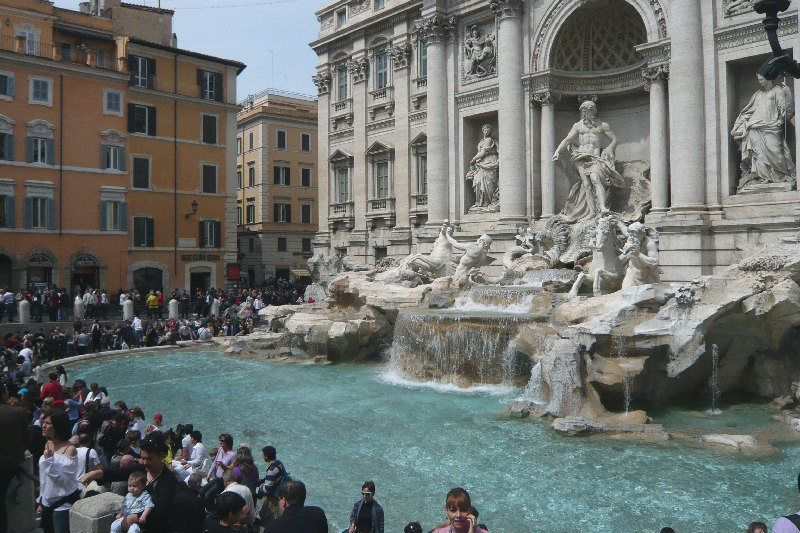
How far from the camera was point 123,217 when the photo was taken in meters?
30.8

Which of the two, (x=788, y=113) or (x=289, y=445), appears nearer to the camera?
(x=289, y=445)

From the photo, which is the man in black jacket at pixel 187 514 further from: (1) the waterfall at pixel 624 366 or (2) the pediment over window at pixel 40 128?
(2) the pediment over window at pixel 40 128

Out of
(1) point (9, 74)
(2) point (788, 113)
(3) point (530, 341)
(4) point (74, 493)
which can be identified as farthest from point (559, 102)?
(1) point (9, 74)

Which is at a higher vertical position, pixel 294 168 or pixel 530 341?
pixel 294 168

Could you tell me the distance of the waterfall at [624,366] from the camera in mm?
11609

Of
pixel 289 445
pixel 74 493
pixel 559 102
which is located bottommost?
pixel 289 445

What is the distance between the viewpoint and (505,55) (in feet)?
74.1

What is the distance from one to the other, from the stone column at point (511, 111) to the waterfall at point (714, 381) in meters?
10.9

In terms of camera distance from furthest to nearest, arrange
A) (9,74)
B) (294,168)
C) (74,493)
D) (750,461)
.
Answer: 1. (294,168)
2. (9,74)
3. (750,461)
4. (74,493)

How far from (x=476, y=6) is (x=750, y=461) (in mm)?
19565

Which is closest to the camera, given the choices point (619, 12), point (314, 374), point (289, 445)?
point (289, 445)

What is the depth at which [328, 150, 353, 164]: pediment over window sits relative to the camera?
1201 inches

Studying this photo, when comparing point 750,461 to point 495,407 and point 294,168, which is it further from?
point 294,168

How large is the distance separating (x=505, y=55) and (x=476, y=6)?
2.79 metres
